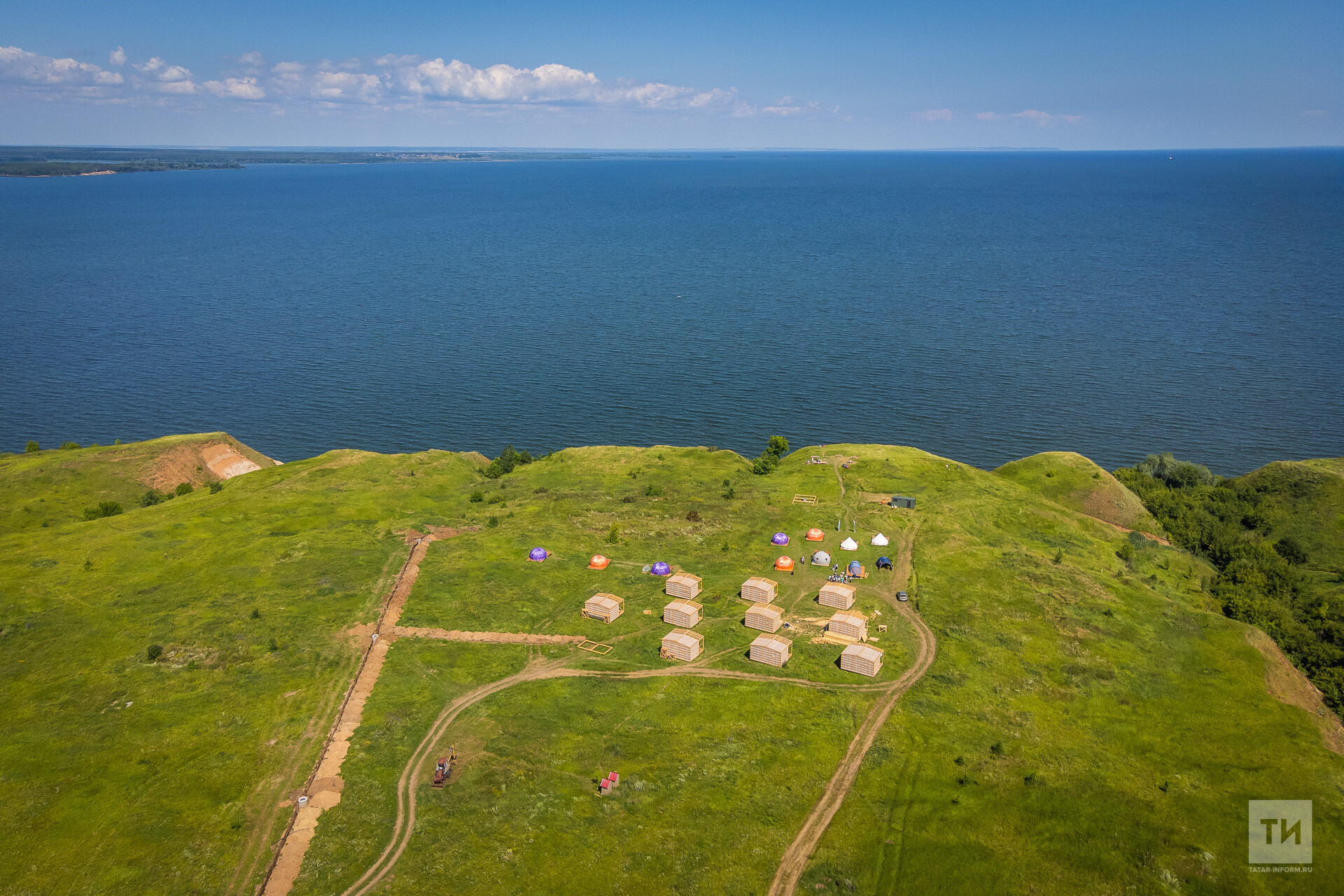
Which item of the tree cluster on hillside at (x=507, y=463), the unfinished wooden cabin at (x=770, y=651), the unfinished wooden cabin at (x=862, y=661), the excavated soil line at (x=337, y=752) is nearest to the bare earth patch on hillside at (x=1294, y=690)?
the unfinished wooden cabin at (x=862, y=661)

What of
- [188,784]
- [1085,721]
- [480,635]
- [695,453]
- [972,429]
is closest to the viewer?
[188,784]

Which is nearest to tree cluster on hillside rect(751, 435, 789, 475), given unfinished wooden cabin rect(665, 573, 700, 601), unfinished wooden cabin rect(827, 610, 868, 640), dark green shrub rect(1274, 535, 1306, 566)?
unfinished wooden cabin rect(665, 573, 700, 601)

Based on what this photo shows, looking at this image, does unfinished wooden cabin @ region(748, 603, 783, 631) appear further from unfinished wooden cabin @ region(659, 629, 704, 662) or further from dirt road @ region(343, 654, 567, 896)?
dirt road @ region(343, 654, 567, 896)

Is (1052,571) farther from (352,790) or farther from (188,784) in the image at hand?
(188,784)

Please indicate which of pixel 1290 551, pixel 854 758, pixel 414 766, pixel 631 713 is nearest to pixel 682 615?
pixel 631 713

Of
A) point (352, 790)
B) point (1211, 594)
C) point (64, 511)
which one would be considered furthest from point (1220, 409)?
point (64, 511)
